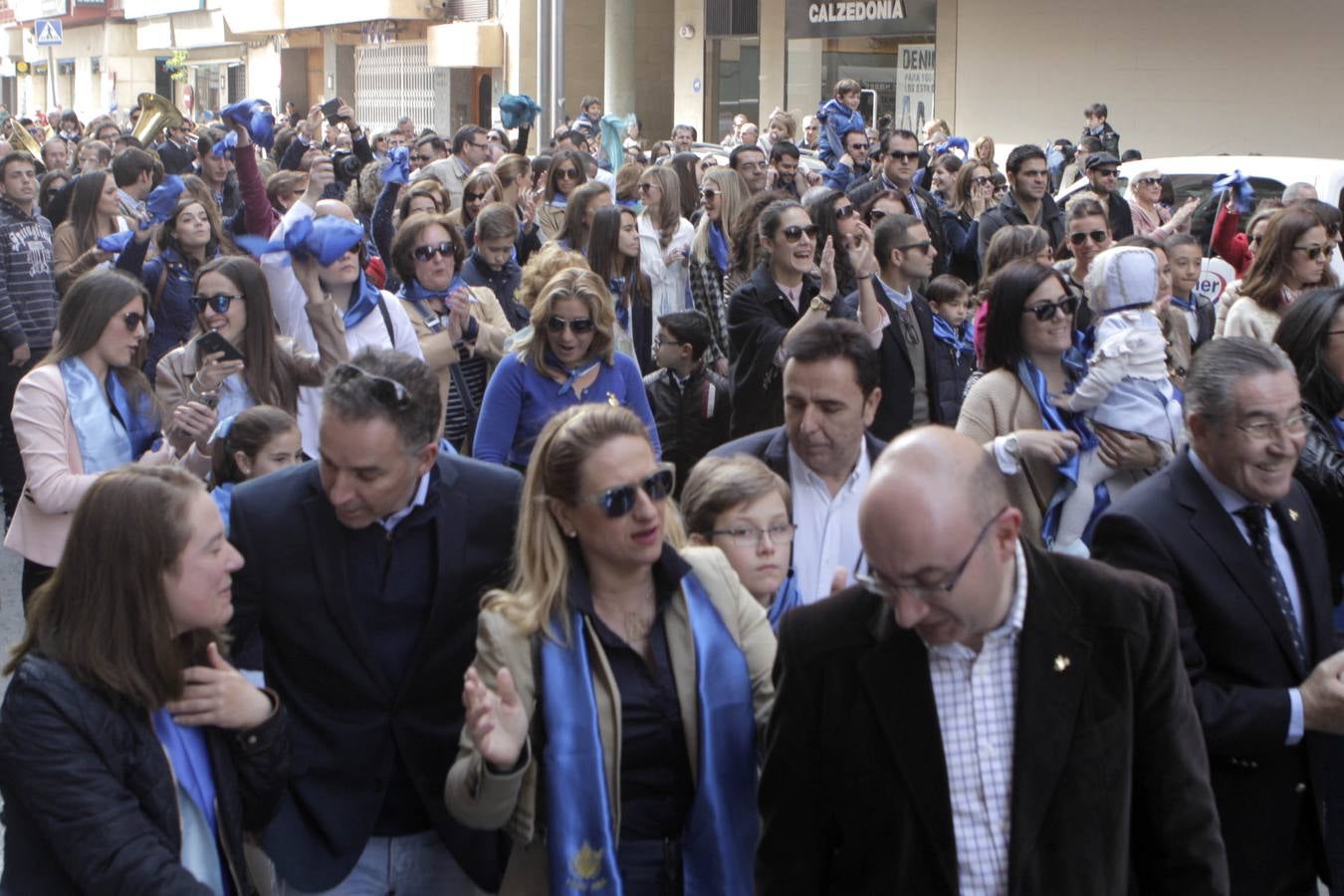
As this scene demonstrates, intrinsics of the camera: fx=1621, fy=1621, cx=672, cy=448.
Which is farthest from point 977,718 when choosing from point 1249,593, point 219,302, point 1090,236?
point 1090,236

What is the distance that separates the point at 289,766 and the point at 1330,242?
5446mm

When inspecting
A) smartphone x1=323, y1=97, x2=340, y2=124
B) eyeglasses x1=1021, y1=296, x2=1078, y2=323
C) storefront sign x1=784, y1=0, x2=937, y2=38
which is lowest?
eyeglasses x1=1021, y1=296, x2=1078, y2=323

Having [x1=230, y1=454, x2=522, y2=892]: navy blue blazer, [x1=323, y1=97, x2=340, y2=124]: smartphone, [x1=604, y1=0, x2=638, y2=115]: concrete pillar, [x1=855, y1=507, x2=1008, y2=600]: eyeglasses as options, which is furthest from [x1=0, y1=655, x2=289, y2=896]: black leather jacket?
[x1=604, y1=0, x2=638, y2=115]: concrete pillar

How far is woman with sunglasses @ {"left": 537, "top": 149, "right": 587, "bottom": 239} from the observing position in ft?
36.6

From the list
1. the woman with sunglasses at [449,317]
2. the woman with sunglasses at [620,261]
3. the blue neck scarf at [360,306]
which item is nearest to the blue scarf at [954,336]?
the woman with sunglasses at [620,261]

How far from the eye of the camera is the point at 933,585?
2.70m

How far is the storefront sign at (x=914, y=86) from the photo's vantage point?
2827 centimetres

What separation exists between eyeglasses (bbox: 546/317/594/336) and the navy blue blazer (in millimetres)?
2507

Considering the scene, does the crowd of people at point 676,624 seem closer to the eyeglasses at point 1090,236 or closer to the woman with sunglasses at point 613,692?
the woman with sunglasses at point 613,692

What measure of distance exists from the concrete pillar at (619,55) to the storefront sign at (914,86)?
6.96 m

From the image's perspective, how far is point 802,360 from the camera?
4660mm

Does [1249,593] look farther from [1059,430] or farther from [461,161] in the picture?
[461,161]

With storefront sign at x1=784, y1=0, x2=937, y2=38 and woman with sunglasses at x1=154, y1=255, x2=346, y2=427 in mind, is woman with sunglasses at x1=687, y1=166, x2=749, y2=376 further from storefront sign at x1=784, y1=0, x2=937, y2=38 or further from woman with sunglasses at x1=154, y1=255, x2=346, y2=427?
storefront sign at x1=784, y1=0, x2=937, y2=38

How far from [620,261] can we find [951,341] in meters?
2.18
